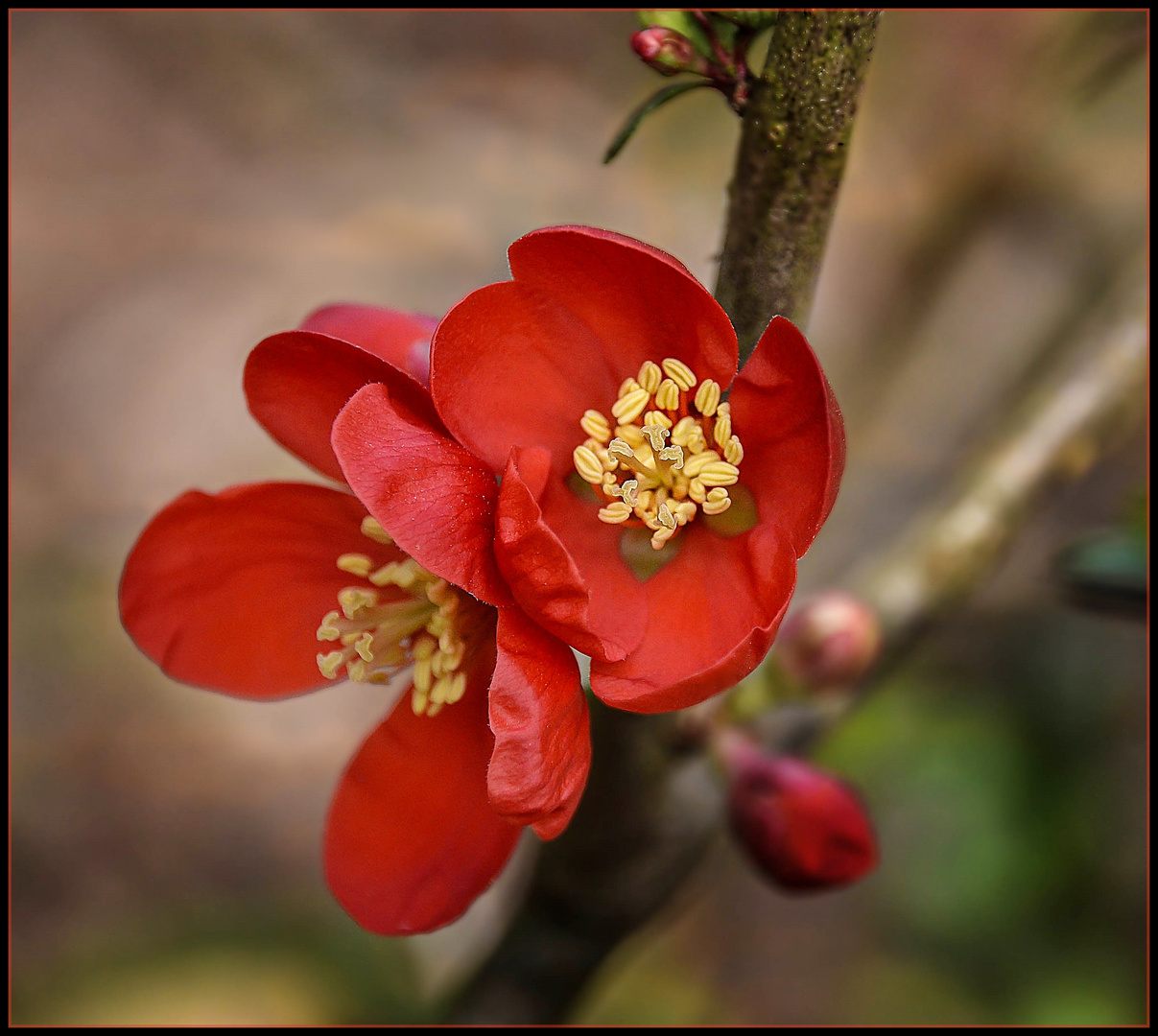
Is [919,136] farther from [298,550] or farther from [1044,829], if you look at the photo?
[298,550]

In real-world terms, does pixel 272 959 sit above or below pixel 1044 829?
below

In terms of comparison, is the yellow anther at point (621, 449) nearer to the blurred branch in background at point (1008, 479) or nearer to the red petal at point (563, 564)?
the red petal at point (563, 564)


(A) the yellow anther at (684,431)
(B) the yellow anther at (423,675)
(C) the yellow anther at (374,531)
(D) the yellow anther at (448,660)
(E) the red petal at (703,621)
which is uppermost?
(A) the yellow anther at (684,431)

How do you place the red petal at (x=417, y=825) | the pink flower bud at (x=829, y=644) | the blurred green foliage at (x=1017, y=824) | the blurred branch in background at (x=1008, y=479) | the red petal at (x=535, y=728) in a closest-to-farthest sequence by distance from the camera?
the red petal at (x=535, y=728) < the red petal at (x=417, y=825) < the pink flower bud at (x=829, y=644) < the blurred branch in background at (x=1008, y=479) < the blurred green foliage at (x=1017, y=824)

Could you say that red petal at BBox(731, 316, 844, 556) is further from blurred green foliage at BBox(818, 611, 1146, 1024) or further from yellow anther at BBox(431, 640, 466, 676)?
blurred green foliage at BBox(818, 611, 1146, 1024)

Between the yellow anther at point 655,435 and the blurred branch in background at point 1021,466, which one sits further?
the blurred branch in background at point 1021,466

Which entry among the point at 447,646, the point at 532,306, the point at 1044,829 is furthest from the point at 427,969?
the point at 532,306

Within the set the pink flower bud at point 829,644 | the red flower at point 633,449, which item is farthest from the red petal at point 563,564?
the pink flower bud at point 829,644

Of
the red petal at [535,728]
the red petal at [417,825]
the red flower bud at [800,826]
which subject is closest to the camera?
the red petal at [535,728]
